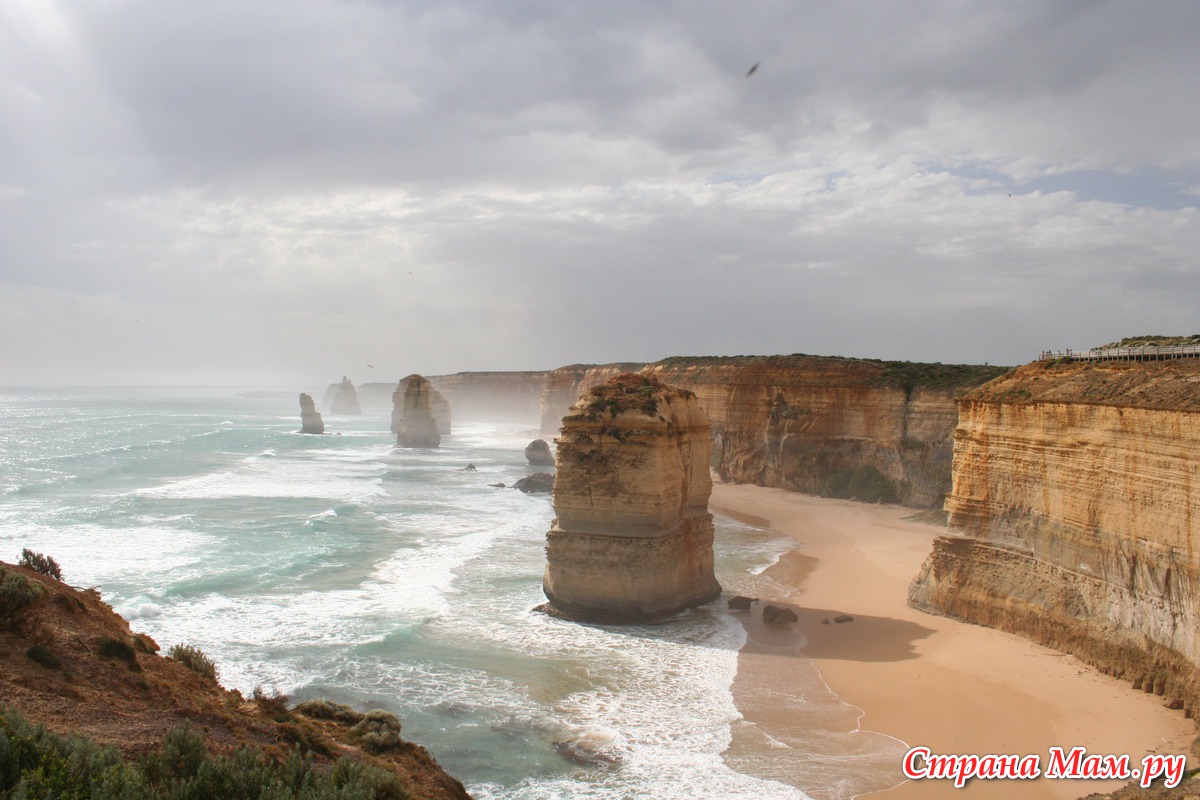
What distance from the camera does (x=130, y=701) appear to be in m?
7.16

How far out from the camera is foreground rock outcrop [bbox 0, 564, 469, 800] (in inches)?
258

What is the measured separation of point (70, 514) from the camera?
3173cm

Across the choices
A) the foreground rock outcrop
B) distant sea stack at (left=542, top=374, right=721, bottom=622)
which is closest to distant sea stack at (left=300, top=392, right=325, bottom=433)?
distant sea stack at (left=542, top=374, right=721, bottom=622)

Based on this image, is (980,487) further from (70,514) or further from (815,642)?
(70,514)

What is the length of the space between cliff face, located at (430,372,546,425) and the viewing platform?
10082 centimetres

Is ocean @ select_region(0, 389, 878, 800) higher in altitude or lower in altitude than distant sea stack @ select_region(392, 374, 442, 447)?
lower

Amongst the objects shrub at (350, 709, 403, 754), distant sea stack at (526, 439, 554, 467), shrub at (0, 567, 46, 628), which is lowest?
distant sea stack at (526, 439, 554, 467)

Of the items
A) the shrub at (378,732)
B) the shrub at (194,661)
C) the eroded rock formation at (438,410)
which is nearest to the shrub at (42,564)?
the shrub at (194,661)

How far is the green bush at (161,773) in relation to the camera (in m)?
5.17

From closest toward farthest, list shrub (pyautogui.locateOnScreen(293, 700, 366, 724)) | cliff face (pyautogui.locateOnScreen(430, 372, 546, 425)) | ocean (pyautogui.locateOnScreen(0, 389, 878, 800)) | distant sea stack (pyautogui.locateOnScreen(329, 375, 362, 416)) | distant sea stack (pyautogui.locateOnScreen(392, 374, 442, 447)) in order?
shrub (pyautogui.locateOnScreen(293, 700, 366, 724)) → ocean (pyautogui.locateOnScreen(0, 389, 878, 800)) → distant sea stack (pyautogui.locateOnScreen(392, 374, 442, 447)) → cliff face (pyautogui.locateOnScreen(430, 372, 546, 425)) → distant sea stack (pyautogui.locateOnScreen(329, 375, 362, 416))

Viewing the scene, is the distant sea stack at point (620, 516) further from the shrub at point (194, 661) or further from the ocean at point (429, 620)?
the shrub at point (194, 661)

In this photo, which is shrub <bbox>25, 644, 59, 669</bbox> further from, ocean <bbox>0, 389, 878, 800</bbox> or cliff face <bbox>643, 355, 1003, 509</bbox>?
cliff face <bbox>643, 355, 1003, 509</bbox>

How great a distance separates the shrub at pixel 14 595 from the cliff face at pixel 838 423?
34.5m

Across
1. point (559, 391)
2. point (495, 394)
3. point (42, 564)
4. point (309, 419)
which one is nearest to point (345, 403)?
point (495, 394)
